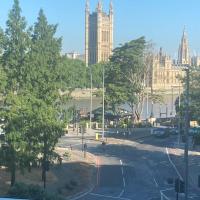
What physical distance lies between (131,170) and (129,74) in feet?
115

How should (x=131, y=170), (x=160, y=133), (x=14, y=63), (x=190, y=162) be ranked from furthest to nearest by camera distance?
1. (x=160, y=133)
2. (x=190, y=162)
3. (x=131, y=170)
4. (x=14, y=63)

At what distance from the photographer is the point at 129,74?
77062 millimetres

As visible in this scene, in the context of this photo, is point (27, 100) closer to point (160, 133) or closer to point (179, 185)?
point (179, 185)

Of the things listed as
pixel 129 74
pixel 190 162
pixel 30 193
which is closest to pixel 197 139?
pixel 190 162

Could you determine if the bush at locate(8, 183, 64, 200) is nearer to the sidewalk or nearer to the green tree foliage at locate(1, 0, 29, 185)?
the green tree foliage at locate(1, 0, 29, 185)

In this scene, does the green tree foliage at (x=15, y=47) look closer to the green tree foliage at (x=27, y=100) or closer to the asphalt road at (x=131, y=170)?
the green tree foliage at (x=27, y=100)

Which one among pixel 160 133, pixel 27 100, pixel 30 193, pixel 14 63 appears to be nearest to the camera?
pixel 30 193

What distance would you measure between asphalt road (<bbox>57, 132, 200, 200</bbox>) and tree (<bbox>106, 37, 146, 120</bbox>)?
1639 cm

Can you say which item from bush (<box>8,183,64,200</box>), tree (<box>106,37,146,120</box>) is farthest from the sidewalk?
tree (<box>106,37,146,120</box>)

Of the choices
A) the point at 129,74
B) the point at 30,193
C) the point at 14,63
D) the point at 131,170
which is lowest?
the point at 131,170

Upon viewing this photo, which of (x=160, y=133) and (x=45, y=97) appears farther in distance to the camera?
(x=160, y=133)

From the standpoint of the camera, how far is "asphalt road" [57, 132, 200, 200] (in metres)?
35.2

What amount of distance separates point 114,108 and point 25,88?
1679 inches

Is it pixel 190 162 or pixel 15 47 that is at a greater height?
pixel 15 47
